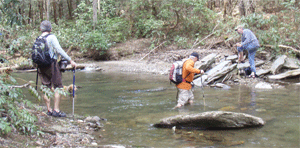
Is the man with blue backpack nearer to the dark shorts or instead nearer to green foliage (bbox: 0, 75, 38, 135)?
the dark shorts

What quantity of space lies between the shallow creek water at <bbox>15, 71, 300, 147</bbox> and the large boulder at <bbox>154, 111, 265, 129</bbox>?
15 cm

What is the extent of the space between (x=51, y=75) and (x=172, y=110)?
317cm

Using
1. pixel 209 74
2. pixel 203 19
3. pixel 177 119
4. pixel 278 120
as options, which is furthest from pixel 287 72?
pixel 203 19

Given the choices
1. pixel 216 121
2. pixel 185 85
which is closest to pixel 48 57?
pixel 216 121

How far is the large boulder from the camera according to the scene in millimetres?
5605

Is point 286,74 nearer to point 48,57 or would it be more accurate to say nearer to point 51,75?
point 51,75

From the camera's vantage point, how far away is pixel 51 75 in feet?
18.7

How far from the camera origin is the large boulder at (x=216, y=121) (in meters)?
5.61

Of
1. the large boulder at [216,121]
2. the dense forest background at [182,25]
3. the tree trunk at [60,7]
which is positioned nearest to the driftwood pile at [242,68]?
the dense forest background at [182,25]

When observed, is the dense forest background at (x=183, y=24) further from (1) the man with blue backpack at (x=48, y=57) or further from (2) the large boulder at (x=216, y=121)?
(1) the man with blue backpack at (x=48, y=57)

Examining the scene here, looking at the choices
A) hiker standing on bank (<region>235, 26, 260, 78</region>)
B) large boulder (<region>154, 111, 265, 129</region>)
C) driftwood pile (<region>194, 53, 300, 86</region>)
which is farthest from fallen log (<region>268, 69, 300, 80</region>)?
large boulder (<region>154, 111, 265, 129</region>)

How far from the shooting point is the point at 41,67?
5.64 metres

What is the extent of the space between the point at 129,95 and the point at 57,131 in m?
4.51

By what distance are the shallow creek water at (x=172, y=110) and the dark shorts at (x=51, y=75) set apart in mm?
684
